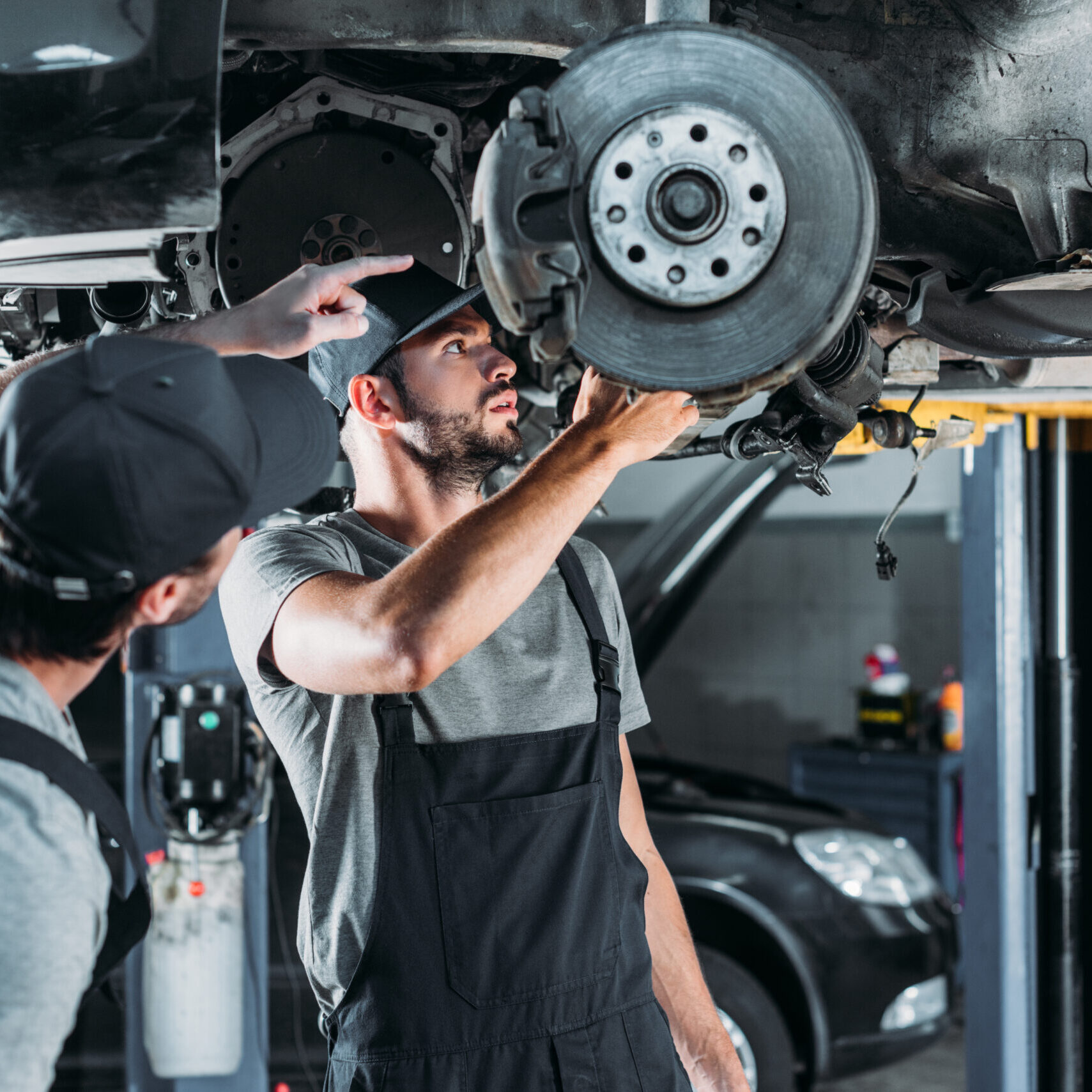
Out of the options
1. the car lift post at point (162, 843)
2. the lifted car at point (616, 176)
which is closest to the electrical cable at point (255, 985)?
the car lift post at point (162, 843)

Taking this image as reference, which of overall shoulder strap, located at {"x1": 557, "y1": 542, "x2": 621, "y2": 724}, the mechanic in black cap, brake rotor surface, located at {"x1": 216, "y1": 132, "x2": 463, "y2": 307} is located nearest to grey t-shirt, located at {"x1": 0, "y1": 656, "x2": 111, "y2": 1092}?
the mechanic in black cap

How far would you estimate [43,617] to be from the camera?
83 centimetres

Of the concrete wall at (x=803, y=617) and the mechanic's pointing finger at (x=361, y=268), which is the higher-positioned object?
the mechanic's pointing finger at (x=361, y=268)

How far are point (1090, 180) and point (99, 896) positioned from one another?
1.33 metres

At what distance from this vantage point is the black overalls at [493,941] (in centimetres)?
121

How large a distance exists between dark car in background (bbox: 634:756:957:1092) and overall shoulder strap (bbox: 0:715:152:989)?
7.11 ft

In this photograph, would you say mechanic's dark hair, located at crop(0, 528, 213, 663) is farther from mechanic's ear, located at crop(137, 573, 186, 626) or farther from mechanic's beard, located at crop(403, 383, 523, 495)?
mechanic's beard, located at crop(403, 383, 523, 495)

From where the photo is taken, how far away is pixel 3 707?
799 millimetres

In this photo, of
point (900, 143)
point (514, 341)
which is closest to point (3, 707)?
point (900, 143)

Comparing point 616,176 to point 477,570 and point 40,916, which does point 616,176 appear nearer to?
point 477,570

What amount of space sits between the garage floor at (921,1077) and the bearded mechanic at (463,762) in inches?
101

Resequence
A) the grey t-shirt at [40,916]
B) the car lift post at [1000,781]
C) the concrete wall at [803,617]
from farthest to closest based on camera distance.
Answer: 1. the concrete wall at [803,617]
2. the car lift post at [1000,781]
3. the grey t-shirt at [40,916]

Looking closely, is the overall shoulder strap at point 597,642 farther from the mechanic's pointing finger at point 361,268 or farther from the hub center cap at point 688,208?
the hub center cap at point 688,208

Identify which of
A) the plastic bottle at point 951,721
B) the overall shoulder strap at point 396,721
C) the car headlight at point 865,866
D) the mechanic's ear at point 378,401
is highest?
the mechanic's ear at point 378,401
